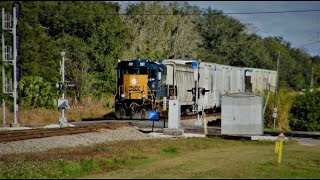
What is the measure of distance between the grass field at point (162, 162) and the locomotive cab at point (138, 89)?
9.27 metres

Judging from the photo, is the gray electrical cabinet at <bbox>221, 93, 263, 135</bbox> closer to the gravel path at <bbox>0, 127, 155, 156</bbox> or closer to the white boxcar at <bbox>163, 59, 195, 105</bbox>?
the gravel path at <bbox>0, 127, 155, 156</bbox>

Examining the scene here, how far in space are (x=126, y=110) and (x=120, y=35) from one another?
2854 cm

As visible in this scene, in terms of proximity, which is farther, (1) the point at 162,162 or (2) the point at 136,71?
(2) the point at 136,71

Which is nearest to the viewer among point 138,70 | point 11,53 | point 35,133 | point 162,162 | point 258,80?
point 162,162

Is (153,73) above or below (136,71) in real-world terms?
below

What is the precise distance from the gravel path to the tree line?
1888 cm

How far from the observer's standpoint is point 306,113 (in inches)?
1686

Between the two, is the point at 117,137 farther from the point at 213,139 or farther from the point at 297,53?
the point at 297,53

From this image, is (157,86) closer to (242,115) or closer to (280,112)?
(242,115)

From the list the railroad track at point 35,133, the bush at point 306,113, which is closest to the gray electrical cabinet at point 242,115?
the railroad track at point 35,133

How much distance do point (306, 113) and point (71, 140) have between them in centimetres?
→ 2654

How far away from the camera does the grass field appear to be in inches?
573

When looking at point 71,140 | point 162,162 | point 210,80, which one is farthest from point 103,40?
point 162,162

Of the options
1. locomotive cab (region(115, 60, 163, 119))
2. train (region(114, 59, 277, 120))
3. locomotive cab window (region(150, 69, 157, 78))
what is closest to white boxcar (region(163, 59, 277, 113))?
train (region(114, 59, 277, 120))
